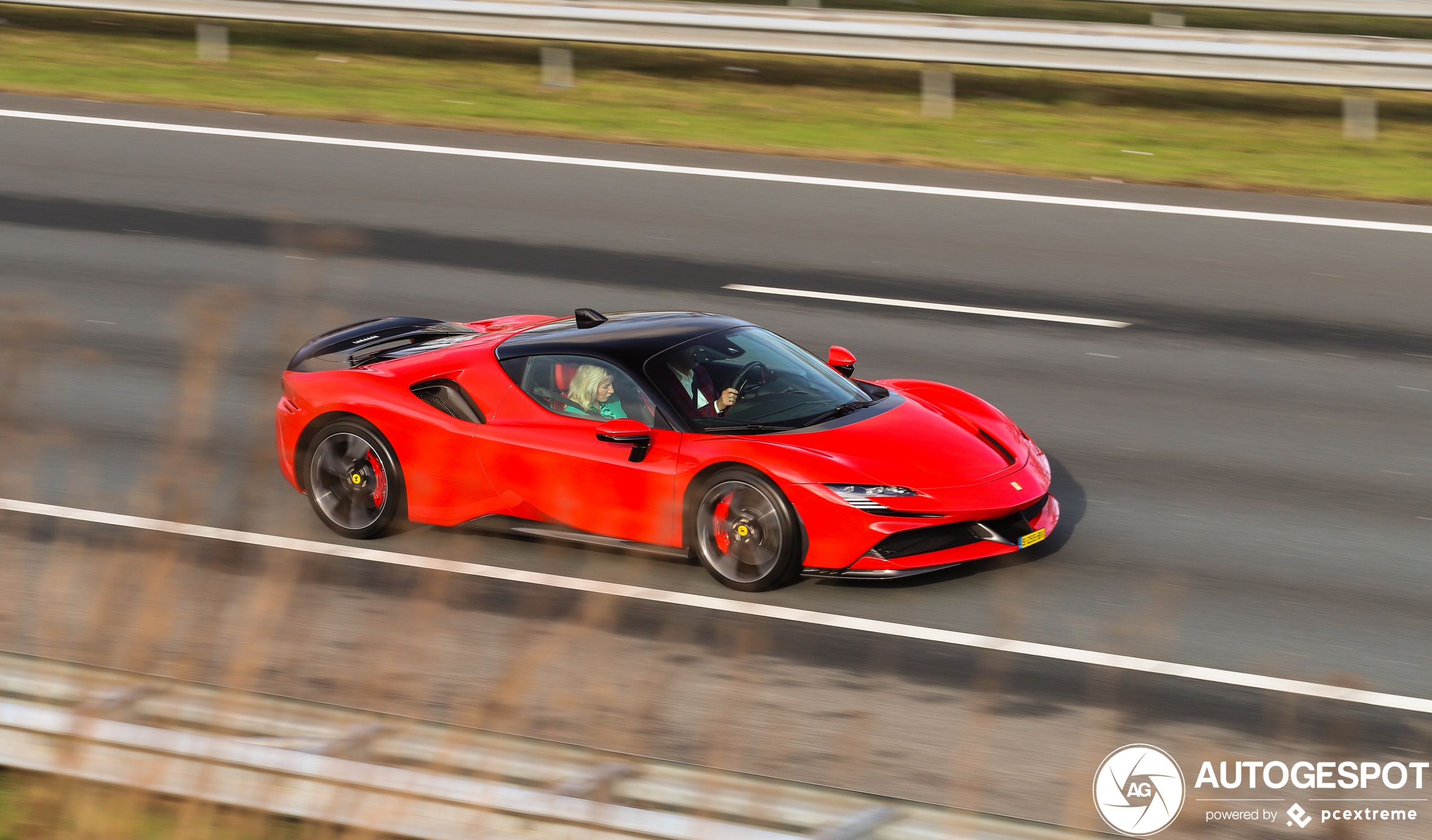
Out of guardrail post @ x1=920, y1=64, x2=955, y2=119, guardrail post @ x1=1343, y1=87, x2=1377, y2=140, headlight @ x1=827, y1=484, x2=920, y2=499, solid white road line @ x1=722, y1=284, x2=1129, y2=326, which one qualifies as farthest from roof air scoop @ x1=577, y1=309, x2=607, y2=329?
guardrail post @ x1=1343, y1=87, x2=1377, y2=140

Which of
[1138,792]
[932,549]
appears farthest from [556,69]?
[1138,792]

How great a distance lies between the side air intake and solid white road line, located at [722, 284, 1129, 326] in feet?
15.4

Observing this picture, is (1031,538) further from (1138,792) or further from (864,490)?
(1138,792)

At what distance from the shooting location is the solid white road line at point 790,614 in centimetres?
668

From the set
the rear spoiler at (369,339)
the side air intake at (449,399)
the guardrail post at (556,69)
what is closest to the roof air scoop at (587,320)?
the side air intake at (449,399)

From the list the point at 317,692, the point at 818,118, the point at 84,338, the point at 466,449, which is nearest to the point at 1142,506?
the point at 466,449

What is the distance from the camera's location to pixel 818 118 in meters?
17.2

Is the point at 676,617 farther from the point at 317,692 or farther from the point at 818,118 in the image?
the point at 818,118

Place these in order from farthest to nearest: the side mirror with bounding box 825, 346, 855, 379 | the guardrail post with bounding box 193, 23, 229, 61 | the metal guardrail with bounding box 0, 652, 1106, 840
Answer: the guardrail post with bounding box 193, 23, 229, 61 < the side mirror with bounding box 825, 346, 855, 379 < the metal guardrail with bounding box 0, 652, 1106, 840

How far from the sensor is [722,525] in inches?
306

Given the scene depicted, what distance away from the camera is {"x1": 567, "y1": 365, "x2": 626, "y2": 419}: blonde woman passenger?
8109 mm

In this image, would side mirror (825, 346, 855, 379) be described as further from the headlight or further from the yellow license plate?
the yellow license plate

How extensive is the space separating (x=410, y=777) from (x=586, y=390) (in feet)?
12.7

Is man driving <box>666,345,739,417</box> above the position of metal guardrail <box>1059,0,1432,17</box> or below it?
below
